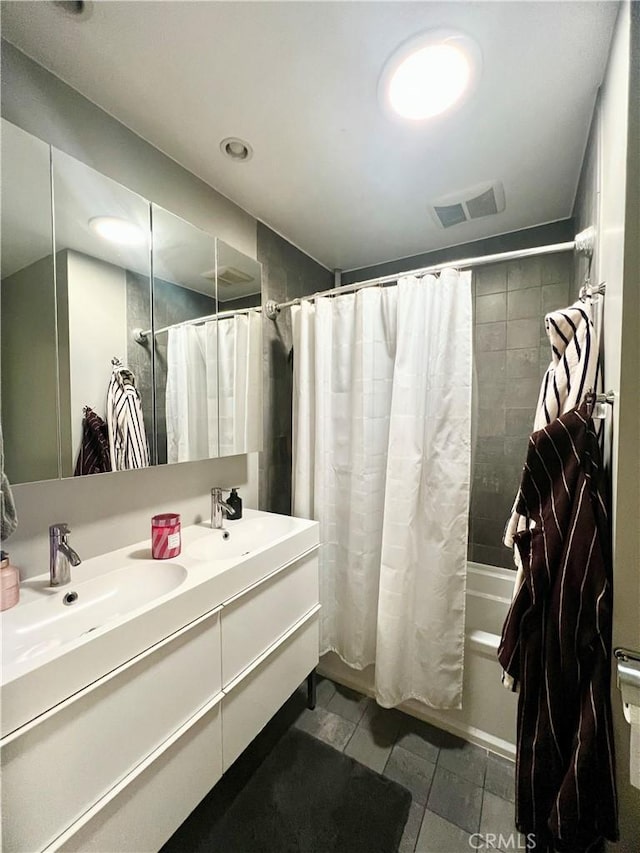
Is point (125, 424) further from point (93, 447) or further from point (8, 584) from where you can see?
point (8, 584)

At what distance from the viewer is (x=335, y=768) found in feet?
4.13

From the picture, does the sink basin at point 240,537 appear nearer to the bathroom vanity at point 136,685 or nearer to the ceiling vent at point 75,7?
the bathroom vanity at point 136,685

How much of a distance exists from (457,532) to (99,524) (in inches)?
Result: 53.1

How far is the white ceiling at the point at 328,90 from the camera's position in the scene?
82cm

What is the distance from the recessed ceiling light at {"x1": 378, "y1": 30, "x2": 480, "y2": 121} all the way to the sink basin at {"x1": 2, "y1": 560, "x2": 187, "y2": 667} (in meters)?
1.64

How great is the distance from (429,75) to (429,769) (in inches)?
94.9

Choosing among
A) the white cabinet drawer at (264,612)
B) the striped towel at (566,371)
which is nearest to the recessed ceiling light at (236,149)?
the striped towel at (566,371)

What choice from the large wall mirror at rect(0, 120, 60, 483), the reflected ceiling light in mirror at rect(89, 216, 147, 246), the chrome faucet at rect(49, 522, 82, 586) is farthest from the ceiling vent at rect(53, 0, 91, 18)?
the chrome faucet at rect(49, 522, 82, 586)

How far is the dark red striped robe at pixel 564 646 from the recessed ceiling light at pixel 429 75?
103cm

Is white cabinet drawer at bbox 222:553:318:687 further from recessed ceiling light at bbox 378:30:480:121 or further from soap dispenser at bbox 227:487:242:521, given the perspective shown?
recessed ceiling light at bbox 378:30:480:121

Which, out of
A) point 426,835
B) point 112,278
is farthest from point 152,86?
point 426,835

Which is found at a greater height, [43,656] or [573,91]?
[573,91]

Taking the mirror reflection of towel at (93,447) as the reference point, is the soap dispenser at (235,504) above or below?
below

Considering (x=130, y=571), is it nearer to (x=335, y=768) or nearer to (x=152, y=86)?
(x=335, y=768)
